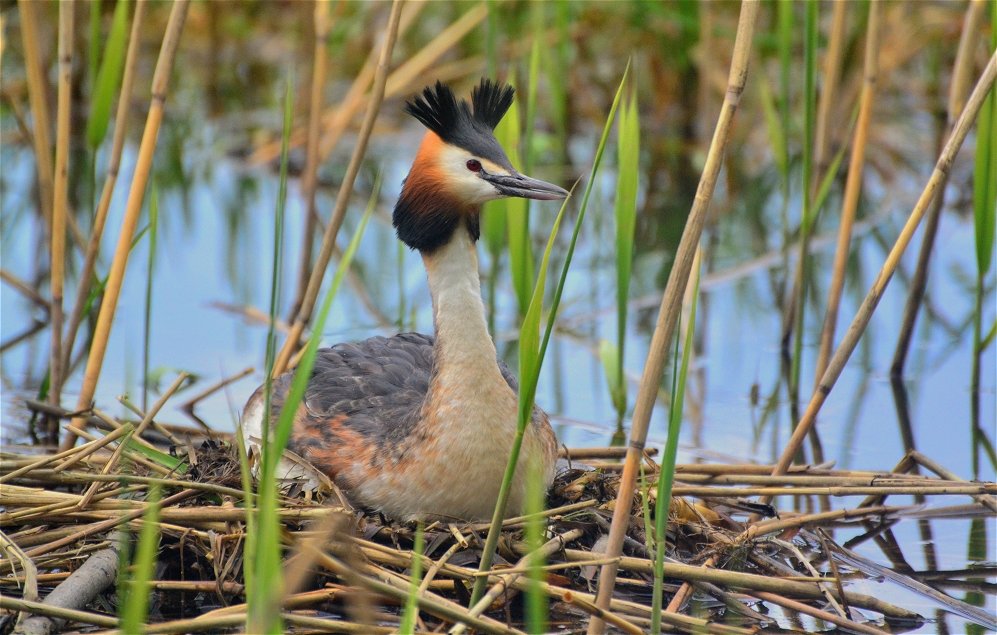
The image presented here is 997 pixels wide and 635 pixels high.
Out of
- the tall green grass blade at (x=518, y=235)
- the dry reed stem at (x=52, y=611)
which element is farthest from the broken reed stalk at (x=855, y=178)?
the dry reed stem at (x=52, y=611)

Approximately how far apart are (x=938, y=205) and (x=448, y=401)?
268 cm

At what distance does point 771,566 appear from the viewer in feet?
14.1

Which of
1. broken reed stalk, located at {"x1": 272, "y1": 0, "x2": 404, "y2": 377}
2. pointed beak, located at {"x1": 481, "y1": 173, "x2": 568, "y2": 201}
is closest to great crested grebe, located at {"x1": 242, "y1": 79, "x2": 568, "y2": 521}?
pointed beak, located at {"x1": 481, "y1": 173, "x2": 568, "y2": 201}

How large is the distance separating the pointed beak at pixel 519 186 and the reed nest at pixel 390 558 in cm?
99

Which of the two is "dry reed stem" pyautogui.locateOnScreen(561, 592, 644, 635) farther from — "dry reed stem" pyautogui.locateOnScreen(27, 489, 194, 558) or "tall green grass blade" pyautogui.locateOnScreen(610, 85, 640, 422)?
"tall green grass blade" pyautogui.locateOnScreen(610, 85, 640, 422)

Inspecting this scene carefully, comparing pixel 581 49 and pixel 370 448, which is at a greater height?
pixel 581 49

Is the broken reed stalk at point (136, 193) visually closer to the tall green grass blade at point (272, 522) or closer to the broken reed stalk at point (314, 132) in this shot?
the broken reed stalk at point (314, 132)

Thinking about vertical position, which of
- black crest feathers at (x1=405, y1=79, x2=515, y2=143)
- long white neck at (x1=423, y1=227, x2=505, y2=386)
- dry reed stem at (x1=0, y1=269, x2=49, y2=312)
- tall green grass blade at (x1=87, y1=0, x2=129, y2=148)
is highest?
tall green grass blade at (x1=87, y1=0, x2=129, y2=148)

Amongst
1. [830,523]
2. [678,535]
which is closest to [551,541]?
[678,535]

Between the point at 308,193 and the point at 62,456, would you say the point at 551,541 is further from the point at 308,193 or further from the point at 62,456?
the point at 308,193

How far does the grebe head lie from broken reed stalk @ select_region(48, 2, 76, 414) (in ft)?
4.86

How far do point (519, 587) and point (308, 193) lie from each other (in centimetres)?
302

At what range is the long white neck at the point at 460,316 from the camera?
14.2 ft

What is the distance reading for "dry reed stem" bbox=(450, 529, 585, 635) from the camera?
3.48 metres
